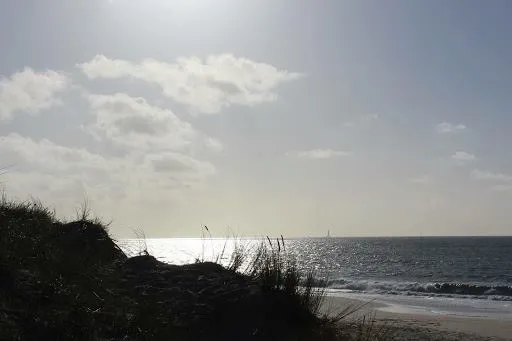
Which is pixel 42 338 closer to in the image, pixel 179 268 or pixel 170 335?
pixel 170 335

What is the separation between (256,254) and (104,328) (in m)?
3.02

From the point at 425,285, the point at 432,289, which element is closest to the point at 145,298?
the point at 432,289

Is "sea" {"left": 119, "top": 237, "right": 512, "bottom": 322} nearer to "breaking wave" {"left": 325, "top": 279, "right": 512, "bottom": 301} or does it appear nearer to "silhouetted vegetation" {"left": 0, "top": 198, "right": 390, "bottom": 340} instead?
"breaking wave" {"left": 325, "top": 279, "right": 512, "bottom": 301}

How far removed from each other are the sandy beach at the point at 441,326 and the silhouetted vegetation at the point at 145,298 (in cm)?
789

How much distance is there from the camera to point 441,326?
1909cm

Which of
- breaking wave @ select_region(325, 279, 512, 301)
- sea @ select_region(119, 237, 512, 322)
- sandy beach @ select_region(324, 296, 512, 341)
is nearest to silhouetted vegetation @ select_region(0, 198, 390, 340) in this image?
sea @ select_region(119, 237, 512, 322)

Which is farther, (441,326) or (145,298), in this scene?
(441,326)

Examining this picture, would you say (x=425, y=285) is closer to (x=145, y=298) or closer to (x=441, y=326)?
(x=441, y=326)

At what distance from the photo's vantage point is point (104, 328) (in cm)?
443

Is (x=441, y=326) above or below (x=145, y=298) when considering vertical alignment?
below

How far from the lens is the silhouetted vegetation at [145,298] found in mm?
4277

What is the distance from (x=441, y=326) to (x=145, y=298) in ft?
53.9

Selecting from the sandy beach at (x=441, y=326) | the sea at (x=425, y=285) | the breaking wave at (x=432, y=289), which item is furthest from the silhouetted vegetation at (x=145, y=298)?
the breaking wave at (x=432, y=289)

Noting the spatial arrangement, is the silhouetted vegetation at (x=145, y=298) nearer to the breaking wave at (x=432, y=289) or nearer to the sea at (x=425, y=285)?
the sea at (x=425, y=285)
